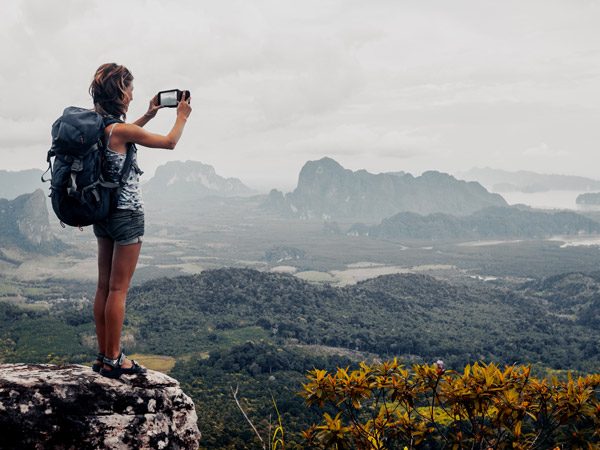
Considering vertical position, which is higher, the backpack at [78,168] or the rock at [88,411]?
the backpack at [78,168]

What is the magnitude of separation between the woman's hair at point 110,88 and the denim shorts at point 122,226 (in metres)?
1.14

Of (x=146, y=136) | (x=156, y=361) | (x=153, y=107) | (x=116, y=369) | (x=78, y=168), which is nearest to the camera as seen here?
(x=78, y=168)

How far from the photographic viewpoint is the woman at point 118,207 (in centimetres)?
587

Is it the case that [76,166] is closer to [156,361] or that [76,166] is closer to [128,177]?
[128,177]

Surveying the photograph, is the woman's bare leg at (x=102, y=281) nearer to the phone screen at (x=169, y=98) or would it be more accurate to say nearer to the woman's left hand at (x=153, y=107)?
the woman's left hand at (x=153, y=107)

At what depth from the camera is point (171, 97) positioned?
6.33 m

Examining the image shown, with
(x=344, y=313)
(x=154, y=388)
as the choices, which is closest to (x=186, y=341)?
(x=344, y=313)

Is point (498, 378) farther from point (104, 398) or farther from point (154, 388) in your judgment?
point (104, 398)

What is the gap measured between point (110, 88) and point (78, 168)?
108 centimetres

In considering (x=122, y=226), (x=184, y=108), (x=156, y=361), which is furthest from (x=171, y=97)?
(x=156, y=361)


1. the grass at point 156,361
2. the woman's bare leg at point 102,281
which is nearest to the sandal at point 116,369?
the woman's bare leg at point 102,281

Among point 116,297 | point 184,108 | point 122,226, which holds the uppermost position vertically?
point 184,108

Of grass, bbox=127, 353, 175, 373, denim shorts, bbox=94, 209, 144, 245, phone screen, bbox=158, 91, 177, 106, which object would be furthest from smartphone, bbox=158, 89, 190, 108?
grass, bbox=127, 353, 175, 373

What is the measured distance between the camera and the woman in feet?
19.2
